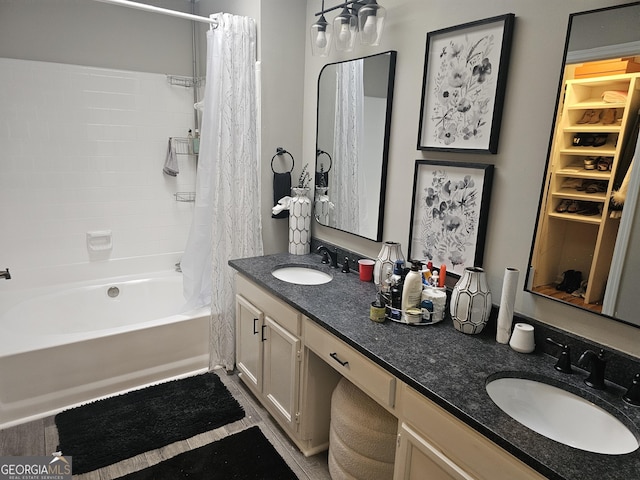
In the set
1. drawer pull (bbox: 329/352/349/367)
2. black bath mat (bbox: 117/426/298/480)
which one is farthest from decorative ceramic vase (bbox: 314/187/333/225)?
black bath mat (bbox: 117/426/298/480)

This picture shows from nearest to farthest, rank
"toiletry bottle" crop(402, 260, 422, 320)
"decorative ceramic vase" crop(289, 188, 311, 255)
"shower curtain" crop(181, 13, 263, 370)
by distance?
"toiletry bottle" crop(402, 260, 422, 320)
"shower curtain" crop(181, 13, 263, 370)
"decorative ceramic vase" crop(289, 188, 311, 255)

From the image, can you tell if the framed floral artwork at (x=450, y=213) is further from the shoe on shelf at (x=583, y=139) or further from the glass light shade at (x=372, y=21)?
the glass light shade at (x=372, y=21)

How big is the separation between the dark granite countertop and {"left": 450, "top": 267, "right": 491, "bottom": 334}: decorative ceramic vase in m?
0.05

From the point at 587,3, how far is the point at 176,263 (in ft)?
10.4

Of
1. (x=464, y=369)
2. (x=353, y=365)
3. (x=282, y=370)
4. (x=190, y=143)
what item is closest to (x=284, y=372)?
(x=282, y=370)

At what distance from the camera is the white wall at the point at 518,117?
1.42m

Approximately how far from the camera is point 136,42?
311 cm

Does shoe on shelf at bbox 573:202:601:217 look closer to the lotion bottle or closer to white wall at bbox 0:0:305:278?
the lotion bottle

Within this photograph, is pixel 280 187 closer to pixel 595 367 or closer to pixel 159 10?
pixel 159 10

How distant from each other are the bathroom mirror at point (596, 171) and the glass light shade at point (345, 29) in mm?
1037

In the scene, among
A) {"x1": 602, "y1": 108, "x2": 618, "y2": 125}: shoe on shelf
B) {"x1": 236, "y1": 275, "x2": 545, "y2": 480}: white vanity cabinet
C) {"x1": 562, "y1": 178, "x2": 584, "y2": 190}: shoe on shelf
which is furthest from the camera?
{"x1": 562, "y1": 178, "x2": 584, "y2": 190}: shoe on shelf

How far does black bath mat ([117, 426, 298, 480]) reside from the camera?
1929 millimetres

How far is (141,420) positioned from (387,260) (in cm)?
158

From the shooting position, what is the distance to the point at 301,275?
2.46 metres
